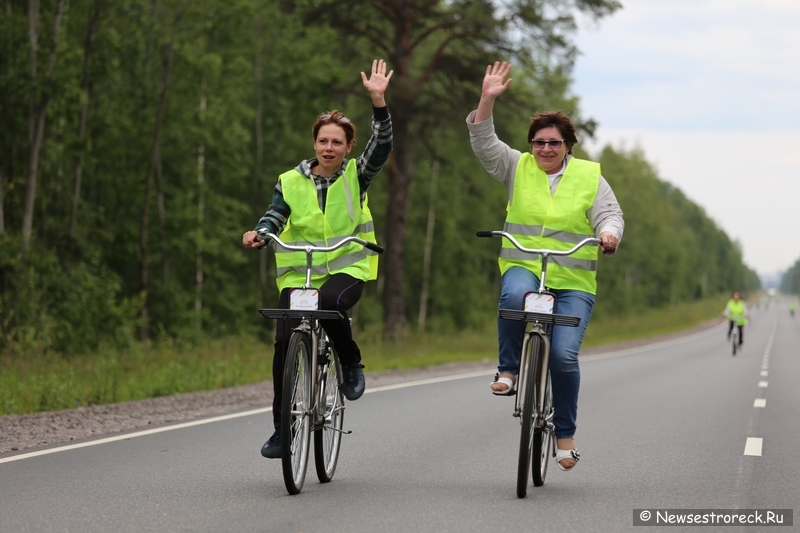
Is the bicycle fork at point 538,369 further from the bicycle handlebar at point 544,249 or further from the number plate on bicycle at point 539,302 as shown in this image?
the bicycle handlebar at point 544,249

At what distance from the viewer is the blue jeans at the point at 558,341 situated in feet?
21.0

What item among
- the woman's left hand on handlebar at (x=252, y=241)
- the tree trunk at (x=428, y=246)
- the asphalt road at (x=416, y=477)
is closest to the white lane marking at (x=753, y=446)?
the asphalt road at (x=416, y=477)

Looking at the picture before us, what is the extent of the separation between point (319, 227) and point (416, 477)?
1.74 metres

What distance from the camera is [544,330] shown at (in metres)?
6.31

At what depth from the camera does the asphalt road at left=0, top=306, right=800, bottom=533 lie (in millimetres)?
5637

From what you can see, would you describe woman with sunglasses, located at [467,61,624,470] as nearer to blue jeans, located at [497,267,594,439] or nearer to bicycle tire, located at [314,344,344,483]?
blue jeans, located at [497,267,594,439]

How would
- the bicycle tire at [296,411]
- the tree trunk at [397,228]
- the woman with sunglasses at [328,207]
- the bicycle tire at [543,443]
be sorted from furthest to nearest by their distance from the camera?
the tree trunk at [397,228] → the woman with sunglasses at [328,207] → the bicycle tire at [543,443] → the bicycle tire at [296,411]

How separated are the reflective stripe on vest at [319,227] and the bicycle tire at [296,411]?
480 millimetres

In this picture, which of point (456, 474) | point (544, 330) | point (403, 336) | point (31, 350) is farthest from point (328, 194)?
point (403, 336)

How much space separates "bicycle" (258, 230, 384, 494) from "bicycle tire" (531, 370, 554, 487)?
4.00 feet

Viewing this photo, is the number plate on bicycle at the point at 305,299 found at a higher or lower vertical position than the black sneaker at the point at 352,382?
higher

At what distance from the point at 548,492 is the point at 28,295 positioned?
1565cm

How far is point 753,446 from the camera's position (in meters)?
8.87

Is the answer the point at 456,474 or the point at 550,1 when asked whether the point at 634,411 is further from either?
the point at 550,1
